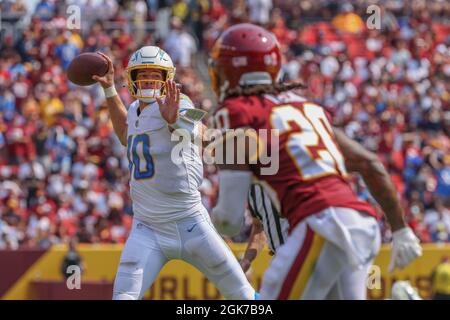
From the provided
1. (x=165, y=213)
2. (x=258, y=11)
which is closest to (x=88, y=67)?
(x=165, y=213)

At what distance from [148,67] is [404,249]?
8.56 ft

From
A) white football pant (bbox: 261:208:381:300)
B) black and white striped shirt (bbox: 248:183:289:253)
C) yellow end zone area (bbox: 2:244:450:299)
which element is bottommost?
yellow end zone area (bbox: 2:244:450:299)

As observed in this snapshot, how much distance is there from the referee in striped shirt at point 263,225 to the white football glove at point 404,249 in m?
1.48

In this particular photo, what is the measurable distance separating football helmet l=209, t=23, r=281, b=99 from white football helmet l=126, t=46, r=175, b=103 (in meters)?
1.90

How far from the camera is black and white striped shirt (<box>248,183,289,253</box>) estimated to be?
650cm

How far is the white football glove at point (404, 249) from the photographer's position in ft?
16.1

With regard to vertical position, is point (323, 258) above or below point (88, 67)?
below

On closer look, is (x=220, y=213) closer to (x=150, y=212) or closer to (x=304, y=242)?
(x=304, y=242)

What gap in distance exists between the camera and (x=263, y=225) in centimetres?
674

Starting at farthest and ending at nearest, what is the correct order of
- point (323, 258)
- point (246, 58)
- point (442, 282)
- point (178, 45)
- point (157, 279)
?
1. point (178, 45)
2. point (157, 279)
3. point (442, 282)
4. point (246, 58)
5. point (323, 258)

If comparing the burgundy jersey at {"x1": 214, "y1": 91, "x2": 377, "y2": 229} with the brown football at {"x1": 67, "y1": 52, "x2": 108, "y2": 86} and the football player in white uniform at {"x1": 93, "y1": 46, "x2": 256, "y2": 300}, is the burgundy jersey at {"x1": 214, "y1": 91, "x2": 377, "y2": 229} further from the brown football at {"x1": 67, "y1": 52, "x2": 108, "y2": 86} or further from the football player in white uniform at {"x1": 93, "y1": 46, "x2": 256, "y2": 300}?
the brown football at {"x1": 67, "y1": 52, "x2": 108, "y2": 86}

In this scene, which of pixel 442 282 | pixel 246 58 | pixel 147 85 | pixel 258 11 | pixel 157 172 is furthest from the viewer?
pixel 258 11

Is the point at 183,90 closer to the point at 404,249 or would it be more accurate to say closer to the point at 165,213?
the point at 165,213

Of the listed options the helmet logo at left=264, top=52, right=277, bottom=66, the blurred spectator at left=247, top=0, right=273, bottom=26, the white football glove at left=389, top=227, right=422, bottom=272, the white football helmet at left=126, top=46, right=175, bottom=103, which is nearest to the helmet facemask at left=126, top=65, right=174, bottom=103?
the white football helmet at left=126, top=46, right=175, bottom=103
